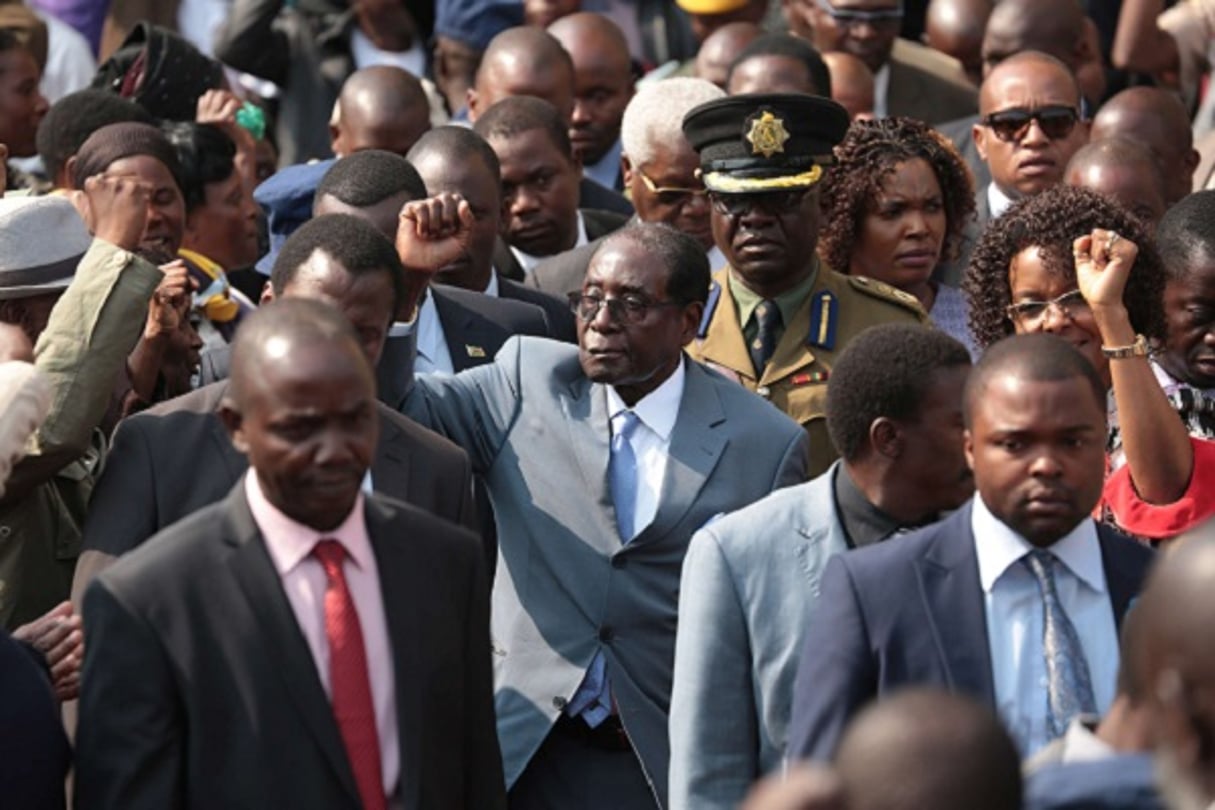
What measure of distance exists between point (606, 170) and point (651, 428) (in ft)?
14.5

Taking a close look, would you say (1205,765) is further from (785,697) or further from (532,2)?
(532,2)

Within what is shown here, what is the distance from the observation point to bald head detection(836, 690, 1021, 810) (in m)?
3.82

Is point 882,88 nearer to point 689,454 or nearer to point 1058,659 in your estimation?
point 689,454

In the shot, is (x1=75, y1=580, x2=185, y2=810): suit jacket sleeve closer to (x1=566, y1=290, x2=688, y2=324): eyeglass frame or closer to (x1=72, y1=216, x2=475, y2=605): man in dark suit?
(x1=72, y1=216, x2=475, y2=605): man in dark suit

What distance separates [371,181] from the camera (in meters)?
7.82

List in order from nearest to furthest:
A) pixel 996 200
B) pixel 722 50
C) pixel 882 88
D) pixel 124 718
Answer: pixel 124 718 → pixel 996 200 → pixel 722 50 → pixel 882 88

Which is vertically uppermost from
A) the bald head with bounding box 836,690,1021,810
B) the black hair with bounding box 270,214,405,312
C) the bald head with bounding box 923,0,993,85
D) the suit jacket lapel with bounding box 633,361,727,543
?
the bald head with bounding box 836,690,1021,810

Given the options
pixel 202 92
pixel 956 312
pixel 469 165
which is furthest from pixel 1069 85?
pixel 202 92

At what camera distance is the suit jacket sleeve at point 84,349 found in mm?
6195

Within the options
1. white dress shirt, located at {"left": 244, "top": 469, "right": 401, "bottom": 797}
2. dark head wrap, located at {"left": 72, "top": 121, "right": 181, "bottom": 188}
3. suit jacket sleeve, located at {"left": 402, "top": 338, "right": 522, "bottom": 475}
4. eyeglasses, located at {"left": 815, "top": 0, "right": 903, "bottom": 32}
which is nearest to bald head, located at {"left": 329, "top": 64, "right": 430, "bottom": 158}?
dark head wrap, located at {"left": 72, "top": 121, "right": 181, "bottom": 188}

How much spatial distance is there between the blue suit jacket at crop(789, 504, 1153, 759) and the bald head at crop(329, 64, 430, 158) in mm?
4983

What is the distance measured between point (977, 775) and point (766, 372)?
12.8 feet

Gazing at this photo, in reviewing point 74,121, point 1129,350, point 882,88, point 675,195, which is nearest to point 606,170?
point 882,88

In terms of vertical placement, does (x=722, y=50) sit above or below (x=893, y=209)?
below
